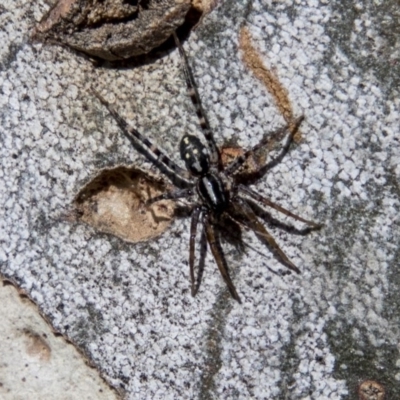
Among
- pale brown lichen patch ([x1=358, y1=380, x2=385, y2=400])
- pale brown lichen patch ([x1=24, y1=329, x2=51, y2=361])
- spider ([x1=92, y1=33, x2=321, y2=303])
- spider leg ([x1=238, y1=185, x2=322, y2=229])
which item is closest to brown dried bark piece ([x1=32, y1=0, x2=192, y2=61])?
spider ([x1=92, y1=33, x2=321, y2=303])

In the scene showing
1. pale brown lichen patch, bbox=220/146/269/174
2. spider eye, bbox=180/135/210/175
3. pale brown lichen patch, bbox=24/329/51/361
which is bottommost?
pale brown lichen patch, bbox=24/329/51/361

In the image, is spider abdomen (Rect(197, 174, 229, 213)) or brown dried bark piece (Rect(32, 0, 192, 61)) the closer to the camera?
brown dried bark piece (Rect(32, 0, 192, 61))

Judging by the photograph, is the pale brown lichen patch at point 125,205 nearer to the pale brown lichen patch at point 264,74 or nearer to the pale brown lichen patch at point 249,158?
the pale brown lichen patch at point 249,158

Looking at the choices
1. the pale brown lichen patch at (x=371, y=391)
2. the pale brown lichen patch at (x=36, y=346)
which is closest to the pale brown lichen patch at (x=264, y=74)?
the pale brown lichen patch at (x=371, y=391)

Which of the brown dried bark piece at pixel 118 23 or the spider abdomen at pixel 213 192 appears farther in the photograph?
the spider abdomen at pixel 213 192

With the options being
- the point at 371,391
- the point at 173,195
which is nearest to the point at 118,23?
the point at 173,195

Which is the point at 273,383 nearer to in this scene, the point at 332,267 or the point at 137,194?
the point at 332,267

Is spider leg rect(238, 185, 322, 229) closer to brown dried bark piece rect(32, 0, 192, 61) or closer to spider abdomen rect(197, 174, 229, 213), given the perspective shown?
spider abdomen rect(197, 174, 229, 213)

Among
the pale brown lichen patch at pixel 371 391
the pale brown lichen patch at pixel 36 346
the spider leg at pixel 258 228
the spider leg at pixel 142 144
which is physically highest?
the spider leg at pixel 142 144
